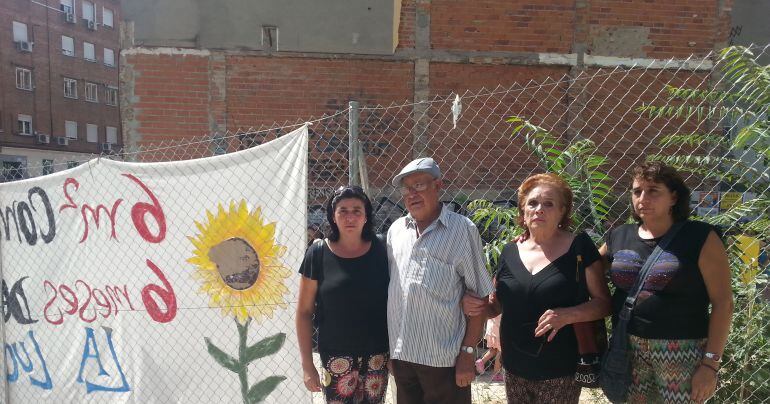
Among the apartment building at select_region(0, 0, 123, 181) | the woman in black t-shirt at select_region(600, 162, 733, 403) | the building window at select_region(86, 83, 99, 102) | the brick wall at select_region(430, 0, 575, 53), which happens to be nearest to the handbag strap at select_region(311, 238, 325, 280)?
the woman in black t-shirt at select_region(600, 162, 733, 403)

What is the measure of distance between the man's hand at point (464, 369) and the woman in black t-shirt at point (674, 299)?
2.29ft

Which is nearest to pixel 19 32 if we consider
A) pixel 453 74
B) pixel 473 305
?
pixel 453 74

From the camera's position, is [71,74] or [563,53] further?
[71,74]

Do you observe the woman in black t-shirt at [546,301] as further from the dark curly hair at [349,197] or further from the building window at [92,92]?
the building window at [92,92]

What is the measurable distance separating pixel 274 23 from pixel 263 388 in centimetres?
598

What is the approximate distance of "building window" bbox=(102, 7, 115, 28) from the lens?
3978cm

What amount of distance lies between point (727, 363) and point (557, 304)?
1648 millimetres

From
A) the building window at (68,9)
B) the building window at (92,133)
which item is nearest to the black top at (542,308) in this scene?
the building window at (92,133)

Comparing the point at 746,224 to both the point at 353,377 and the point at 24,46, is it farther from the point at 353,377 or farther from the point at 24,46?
the point at 24,46

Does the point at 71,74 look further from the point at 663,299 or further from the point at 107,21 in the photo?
the point at 663,299

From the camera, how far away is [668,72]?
26.8ft

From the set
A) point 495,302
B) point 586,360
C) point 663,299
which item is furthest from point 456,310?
point 663,299

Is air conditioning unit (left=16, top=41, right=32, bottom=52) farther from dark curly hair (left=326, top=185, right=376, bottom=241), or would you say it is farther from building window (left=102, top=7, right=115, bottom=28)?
dark curly hair (left=326, top=185, right=376, bottom=241)

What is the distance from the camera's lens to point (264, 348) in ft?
11.4
